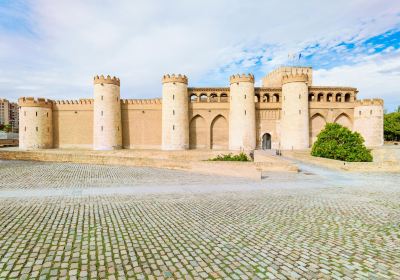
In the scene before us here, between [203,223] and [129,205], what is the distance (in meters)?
2.79

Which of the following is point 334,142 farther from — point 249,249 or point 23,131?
point 23,131

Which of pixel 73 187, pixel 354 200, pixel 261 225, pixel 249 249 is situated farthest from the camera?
pixel 73 187

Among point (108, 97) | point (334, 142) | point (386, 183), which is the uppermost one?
point (108, 97)

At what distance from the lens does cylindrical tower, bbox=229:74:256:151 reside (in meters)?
28.8

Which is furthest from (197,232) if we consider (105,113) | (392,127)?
(392,127)

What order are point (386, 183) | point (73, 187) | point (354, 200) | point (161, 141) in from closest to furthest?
1. point (354, 200)
2. point (73, 187)
3. point (386, 183)
4. point (161, 141)

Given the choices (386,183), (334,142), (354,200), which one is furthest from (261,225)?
(334,142)

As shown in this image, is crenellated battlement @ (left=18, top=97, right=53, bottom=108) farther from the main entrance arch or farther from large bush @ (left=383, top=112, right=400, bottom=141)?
large bush @ (left=383, top=112, right=400, bottom=141)

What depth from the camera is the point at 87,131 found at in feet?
108

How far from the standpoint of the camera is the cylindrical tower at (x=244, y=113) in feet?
94.4

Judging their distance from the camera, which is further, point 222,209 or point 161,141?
point 161,141

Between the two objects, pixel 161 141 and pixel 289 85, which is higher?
pixel 289 85

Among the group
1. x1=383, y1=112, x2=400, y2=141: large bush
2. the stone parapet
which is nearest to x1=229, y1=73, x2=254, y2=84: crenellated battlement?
the stone parapet

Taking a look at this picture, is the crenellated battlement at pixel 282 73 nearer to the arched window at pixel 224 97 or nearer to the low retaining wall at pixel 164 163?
the arched window at pixel 224 97
